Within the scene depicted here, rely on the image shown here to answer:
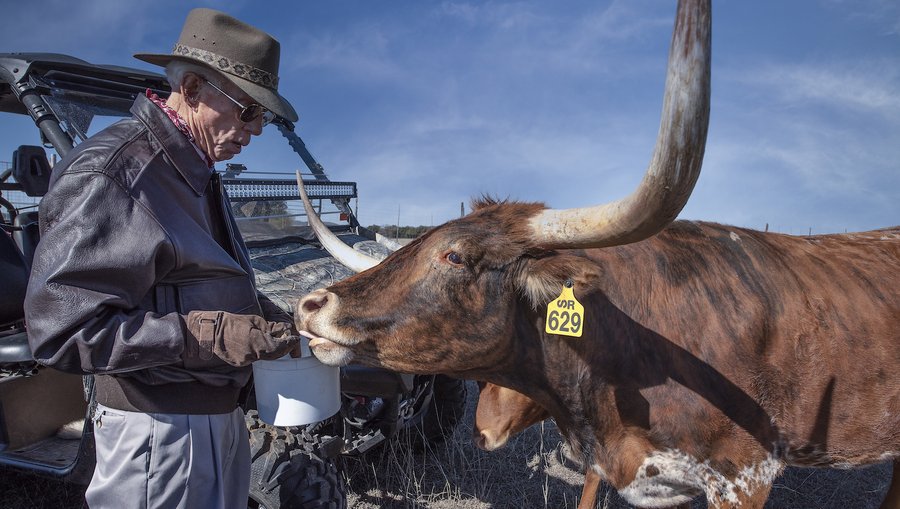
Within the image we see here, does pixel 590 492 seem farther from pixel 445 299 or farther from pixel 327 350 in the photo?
pixel 327 350

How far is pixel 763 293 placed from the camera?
238 cm

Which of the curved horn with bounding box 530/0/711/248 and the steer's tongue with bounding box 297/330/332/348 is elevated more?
the curved horn with bounding box 530/0/711/248

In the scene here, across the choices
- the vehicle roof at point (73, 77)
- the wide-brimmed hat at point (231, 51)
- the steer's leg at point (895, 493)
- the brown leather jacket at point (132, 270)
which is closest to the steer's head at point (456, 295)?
the brown leather jacket at point (132, 270)

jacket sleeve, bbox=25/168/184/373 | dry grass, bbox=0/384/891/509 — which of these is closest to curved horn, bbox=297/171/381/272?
jacket sleeve, bbox=25/168/184/373

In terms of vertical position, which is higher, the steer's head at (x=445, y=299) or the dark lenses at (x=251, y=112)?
the dark lenses at (x=251, y=112)

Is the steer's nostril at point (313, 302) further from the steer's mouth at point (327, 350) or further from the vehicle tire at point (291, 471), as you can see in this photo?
the vehicle tire at point (291, 471)

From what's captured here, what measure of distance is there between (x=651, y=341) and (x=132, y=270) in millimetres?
1856

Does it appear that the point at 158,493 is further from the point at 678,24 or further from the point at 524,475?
the point at 524,475

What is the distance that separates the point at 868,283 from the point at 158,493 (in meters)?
3.05

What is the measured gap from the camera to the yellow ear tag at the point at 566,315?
2.07m

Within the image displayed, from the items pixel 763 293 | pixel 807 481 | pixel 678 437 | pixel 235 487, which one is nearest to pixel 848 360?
pixel 763 293

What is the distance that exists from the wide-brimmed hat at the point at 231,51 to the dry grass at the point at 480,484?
2648mm

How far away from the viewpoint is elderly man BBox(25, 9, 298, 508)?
1489 millimetres

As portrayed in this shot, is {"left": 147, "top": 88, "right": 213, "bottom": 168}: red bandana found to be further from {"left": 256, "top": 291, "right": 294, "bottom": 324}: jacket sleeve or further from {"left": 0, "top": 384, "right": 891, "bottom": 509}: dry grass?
{"left": 0, "top": 384, "right": 891, "bottom": 509}: dry grass
